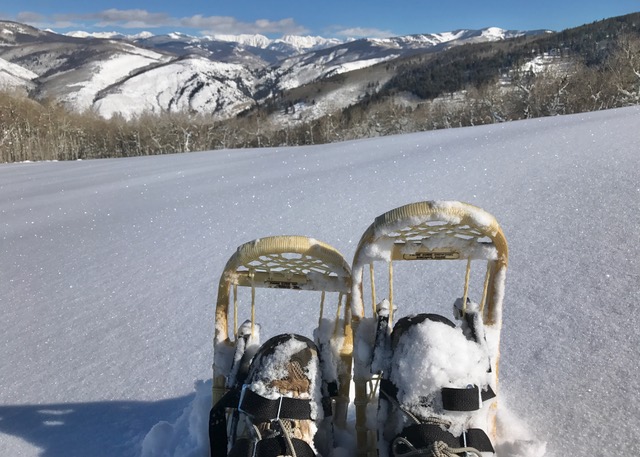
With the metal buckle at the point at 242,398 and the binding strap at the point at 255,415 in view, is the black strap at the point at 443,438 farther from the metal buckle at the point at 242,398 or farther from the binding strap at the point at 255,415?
the metal buckle at the point at 242,398

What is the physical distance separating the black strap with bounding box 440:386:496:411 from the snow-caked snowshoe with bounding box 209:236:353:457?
217 mm

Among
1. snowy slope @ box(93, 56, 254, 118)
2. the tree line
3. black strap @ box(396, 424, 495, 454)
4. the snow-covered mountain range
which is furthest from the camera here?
snowy slope @ box(93, 56, 254, 118)

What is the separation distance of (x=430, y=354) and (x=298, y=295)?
2.67 ft

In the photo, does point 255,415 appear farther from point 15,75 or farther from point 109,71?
point 109,71

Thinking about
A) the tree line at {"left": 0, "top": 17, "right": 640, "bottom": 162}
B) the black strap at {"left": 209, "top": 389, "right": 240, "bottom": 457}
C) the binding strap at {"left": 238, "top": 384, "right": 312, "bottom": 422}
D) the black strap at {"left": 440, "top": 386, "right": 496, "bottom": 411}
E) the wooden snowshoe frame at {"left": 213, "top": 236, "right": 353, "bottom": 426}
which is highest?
the tree line at {"left": 0, "top": 17, "right": 640, "bottom": 162}

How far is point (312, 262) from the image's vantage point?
857 mm

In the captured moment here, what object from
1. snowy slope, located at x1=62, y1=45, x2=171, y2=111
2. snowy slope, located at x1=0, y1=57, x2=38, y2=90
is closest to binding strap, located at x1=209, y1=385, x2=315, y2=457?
snowy slope, located at x1=62, y1=45, x2=171, y2=111

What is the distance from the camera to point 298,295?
151cm

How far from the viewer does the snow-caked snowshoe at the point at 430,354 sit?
0.72 meters

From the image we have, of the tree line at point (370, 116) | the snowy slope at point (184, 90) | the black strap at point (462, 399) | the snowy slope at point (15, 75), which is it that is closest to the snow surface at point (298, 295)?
the black strap at point (462, 399)

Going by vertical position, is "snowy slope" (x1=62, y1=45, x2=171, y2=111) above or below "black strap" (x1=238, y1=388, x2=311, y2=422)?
above

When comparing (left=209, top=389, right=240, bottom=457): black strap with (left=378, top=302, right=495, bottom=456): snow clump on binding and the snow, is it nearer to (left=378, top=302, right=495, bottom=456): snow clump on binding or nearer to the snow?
(left=378, top=302, right=495, bottom=456): snow clump on binding

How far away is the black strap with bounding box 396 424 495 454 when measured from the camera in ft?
2.31

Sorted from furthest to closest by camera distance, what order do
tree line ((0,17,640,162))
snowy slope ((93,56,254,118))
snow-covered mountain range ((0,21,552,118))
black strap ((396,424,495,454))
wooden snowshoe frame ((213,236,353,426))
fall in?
snowy slope ((93,56,254,118)) < snow-covered mountain range ((0,21,552,118)) < tree line ((0,17,640,162)) < wooden snowshoe frame ((213,236,353,426)) < black strap ((396,424,495,454))
